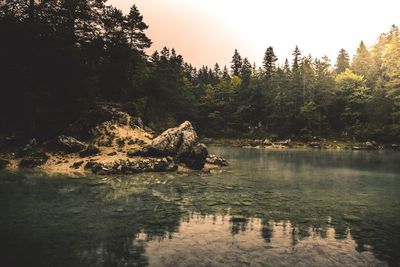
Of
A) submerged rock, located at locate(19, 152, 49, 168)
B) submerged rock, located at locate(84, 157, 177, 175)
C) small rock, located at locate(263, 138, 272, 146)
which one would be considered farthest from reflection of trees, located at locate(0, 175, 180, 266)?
small rock, located at locate(263, 138, 272, 146)

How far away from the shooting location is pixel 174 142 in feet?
111

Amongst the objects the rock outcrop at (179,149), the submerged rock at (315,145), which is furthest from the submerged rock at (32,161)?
the submerged rock at (315,145)

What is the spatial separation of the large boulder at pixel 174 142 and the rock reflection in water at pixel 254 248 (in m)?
19.0

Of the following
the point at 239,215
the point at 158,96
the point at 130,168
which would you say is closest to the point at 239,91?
the point at 158,96

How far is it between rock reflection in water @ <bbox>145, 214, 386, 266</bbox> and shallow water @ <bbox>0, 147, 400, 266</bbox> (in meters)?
0.03

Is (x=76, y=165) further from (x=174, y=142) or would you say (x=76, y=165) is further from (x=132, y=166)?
(x=174, y=142)

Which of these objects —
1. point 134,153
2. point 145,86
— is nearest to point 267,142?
point 145,86

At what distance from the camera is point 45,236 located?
1195 cm

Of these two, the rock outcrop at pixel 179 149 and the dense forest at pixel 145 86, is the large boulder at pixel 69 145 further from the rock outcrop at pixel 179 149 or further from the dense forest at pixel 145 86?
the rock outcrop at pixel 179 149

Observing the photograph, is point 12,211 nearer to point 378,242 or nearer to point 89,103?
point 378,242

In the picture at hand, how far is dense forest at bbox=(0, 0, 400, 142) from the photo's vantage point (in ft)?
114

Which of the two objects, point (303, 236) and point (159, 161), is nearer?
point (303, 236)

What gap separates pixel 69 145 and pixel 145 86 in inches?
1137

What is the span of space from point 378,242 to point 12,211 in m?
15.0
